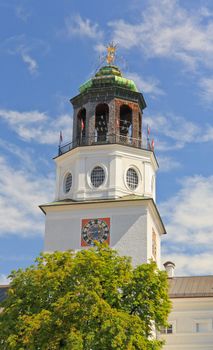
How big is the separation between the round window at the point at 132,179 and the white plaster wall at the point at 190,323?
739cm

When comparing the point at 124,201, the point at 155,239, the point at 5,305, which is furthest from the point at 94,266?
the point at 155,239

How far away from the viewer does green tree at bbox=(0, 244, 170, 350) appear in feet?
87.8

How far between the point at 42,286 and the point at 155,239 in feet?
44.7

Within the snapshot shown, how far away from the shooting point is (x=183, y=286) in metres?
41.2

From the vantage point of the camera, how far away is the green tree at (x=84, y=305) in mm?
26766

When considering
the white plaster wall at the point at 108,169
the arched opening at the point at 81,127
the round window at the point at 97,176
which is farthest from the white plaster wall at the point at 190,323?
the arched opening at the point at 81,127

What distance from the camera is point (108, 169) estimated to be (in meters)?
40.8

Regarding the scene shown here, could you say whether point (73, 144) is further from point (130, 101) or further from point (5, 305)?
point (5, 305)

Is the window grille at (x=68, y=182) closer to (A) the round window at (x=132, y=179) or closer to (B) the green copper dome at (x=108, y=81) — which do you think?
(A) the round window at (x=132, y=179)

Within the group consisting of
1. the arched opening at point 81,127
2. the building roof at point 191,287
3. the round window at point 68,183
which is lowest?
the building roof at point 191,287

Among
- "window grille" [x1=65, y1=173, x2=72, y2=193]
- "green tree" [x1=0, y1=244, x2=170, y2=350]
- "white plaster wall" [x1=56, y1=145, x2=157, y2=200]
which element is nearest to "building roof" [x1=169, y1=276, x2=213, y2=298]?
"white plaster wall" [x1=56, y1=145, x2=157, y2=200]

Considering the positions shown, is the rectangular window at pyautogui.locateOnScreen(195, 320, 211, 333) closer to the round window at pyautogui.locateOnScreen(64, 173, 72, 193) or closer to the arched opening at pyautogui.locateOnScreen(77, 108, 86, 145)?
the round window at pyautogui.locateOnScreen(64, 173, 72, 193)

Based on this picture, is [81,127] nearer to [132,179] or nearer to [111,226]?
[132,179]

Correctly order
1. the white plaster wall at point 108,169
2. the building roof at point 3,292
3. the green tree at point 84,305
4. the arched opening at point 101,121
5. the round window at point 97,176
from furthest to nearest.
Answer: the building roof at point 3,292
the arched opening at point 101,121
the round window at point 97,176
the white plaster wall at point 108,169
the green tree at point 84,305
